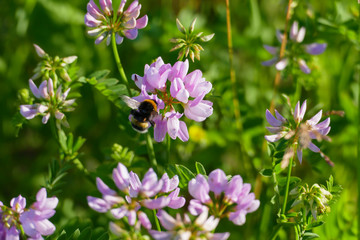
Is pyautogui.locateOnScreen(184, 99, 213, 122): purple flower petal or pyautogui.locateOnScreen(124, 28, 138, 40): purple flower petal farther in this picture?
pyautogui.locateOnScreen(124, 28, 138, 40): purple flower petal

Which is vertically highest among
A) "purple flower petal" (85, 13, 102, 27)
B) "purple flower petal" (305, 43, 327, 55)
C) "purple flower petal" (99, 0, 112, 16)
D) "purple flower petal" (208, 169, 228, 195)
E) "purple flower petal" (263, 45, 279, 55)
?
"purple flower petal" (99, 0, 112, 16)

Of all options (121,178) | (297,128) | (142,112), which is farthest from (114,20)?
(297,128)

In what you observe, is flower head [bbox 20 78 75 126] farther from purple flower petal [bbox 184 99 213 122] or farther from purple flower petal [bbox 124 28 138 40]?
purple flower petal [bbox 184 99 213 122]

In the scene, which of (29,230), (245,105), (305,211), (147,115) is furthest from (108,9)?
(245,105)

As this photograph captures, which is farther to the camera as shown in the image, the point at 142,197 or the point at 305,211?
the point at 305,211

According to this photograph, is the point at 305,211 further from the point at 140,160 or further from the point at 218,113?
the point at 218,113

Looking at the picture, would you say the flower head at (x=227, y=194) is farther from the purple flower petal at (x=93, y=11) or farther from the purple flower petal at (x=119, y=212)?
the purple flower petal at (x=93, y=11)

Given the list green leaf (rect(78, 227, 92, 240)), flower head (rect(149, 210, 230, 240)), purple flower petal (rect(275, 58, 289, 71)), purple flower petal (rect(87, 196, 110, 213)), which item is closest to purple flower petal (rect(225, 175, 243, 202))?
flower head (rect(149, 210, 230, 240))
